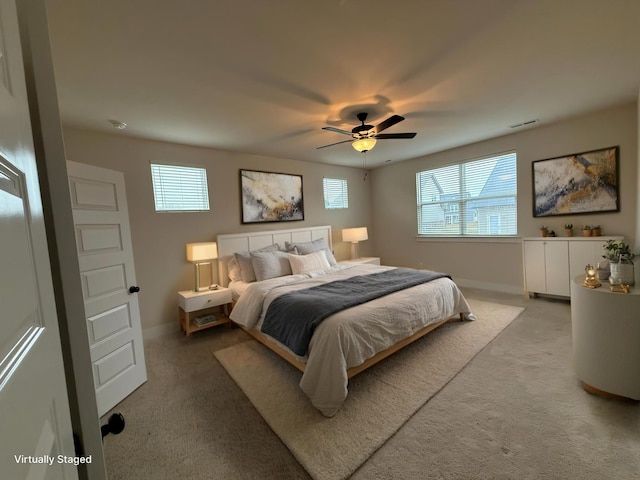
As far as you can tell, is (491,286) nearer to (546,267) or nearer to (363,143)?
(546,267)

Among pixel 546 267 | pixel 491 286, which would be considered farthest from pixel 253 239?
pixel 546 267

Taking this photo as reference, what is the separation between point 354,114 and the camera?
300 centimetres

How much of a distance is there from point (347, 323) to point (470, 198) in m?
3.95

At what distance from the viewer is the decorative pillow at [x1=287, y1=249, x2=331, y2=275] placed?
3.91m

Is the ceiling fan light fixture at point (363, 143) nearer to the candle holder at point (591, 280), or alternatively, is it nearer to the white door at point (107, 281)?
the candle holder at point (591, 280)

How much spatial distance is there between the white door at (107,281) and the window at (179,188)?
4.11ft

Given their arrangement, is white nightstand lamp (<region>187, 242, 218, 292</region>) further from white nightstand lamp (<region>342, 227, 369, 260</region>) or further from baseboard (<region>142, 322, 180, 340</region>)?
white nightstand lamp (<region>342, 227, 369, 260</region>)

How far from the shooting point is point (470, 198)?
193 inches

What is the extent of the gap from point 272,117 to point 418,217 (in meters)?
3.82

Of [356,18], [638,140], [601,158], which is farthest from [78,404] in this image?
[601,158]

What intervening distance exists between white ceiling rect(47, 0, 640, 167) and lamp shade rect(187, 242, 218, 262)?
1428mm

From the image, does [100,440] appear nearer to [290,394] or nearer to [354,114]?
[290,394]

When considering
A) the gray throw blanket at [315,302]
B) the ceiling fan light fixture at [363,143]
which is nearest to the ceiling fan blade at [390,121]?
the ceiling fan light fixture at [363,143]

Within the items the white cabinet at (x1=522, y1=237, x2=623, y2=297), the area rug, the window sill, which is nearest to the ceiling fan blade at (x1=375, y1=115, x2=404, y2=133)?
the area rug
